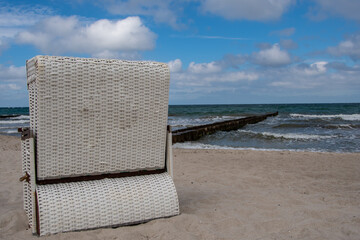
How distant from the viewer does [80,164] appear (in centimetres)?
302

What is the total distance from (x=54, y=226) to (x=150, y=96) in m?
1.45

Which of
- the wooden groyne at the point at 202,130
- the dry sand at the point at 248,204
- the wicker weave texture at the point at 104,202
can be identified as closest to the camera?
the wicker weave texture at the point at 104,202

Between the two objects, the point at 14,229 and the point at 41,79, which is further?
the point at 14,229

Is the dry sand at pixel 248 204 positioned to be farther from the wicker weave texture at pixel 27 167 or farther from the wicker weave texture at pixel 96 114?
the wicker weave texture at pixel 96 114

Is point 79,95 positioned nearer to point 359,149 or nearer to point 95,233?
point 95,233

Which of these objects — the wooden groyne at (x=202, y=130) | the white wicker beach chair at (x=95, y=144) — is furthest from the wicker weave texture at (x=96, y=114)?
the wooden groyne at (x=202, y=130)

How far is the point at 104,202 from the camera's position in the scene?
299 centimetres

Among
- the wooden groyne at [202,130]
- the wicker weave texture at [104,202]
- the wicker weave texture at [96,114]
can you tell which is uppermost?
the wicker weave texture at [96,114]

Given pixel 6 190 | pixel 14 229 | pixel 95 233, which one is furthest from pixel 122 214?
pixel 6 190

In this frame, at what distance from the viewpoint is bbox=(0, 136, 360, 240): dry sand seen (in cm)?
293

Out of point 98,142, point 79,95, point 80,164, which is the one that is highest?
point 79,95

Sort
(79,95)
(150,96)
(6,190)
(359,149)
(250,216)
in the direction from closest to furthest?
(79,95) → (150,96) → (250,216) → (6,190) → (359,149)

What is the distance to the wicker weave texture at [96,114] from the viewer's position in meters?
2.82

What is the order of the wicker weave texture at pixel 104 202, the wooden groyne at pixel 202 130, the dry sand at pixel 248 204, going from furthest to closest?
1. the wooden groyne at pixel 202 130
2. the dry sand at pixel 248 204
3. the wicker weave texture at pixel 104 202
